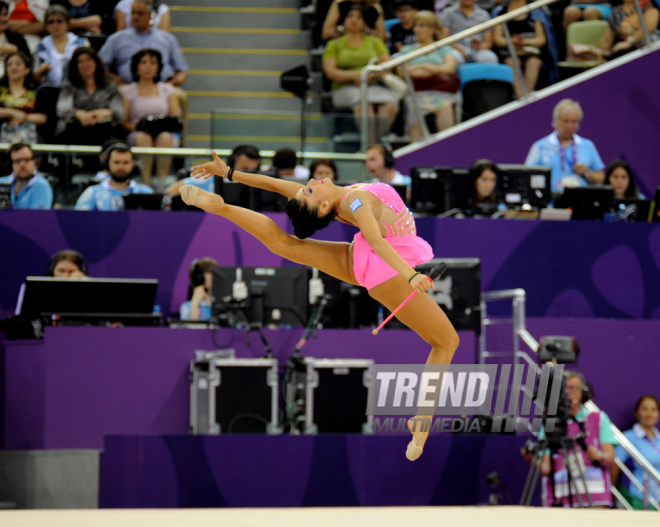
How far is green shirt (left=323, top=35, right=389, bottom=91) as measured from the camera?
9039 millimetres

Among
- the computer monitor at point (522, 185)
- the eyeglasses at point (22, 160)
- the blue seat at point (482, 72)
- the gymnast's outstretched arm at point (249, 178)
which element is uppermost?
the blue seat at point (482, 72)

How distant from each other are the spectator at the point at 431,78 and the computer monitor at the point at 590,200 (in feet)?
5.89

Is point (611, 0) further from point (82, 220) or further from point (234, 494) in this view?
point (234, 494)

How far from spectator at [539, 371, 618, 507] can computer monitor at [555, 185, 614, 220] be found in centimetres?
181

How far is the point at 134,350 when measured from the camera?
20.6 feet

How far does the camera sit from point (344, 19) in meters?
9.46

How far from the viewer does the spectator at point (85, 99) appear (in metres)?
8.04

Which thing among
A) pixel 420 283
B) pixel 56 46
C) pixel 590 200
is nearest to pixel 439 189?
pixel 590 200

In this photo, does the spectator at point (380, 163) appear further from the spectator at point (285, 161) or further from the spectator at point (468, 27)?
the spectator at point (468, 27)

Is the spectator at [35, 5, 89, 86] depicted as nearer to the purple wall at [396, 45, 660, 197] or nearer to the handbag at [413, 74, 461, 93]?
the handbag at [413, 74, 461, 93]

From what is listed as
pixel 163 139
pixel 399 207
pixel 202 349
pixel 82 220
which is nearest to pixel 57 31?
pixel 163 139

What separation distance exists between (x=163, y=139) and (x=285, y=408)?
2877 millimetres

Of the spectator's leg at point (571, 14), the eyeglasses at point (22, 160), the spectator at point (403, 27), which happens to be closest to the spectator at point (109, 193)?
the eyeglasses at point (22, 160)

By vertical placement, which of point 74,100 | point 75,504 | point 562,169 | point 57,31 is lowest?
point 75,504
